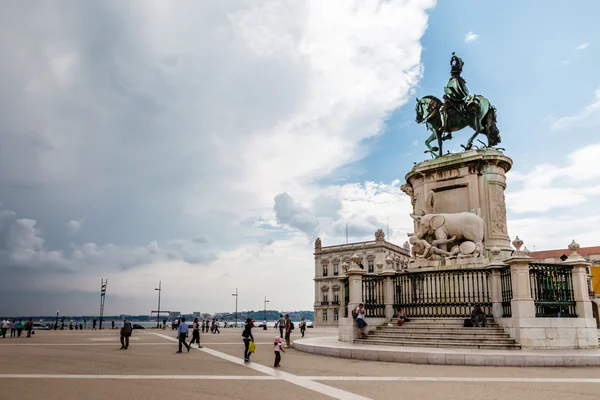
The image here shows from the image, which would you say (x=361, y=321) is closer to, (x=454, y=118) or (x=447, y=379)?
(x=447, y=379)

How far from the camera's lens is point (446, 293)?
634 inches

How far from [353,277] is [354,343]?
7.82 feet

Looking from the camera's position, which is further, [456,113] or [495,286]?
[456,113]

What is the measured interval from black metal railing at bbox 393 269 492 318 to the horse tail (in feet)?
20.1

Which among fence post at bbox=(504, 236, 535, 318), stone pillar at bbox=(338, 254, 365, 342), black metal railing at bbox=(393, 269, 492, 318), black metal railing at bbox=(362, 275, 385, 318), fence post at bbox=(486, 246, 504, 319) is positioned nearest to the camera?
fence post at bbox=(504, 236, 535, 318)

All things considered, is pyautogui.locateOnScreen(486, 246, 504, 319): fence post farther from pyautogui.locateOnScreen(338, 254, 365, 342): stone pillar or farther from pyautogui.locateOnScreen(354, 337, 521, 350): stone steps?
pyautogui.locateOnScreen(338, 254, 365, 342): stone pillar

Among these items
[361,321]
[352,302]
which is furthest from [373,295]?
[361,321]

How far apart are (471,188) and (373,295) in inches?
212

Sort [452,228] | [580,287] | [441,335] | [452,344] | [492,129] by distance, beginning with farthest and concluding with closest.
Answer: [492,129]
[452,228]
[441,335]
[580,287]
[452,344]

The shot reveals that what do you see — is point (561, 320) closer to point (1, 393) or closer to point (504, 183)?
point (504, 183)

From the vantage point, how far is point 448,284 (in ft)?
52.4

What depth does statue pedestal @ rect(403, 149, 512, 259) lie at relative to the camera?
17656 mm

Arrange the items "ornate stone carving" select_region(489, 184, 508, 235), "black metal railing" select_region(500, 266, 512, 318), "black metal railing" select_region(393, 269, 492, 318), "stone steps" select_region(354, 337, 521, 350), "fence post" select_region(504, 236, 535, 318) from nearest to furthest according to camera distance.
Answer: "stone steps" select_region(354, 337, 521, 350) < "fence post" select_region(504, 236, 535, 318) < "black metal railing" select_region(500, 266, 512, 318) < "black metal railing" select_region(393, 269, 492, 318) < "ornate stone carving" select_region(489, 184, 508, 235)

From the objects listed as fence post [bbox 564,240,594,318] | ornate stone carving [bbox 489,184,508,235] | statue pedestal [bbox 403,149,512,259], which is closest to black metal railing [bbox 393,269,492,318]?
statue pedestal [bbox 403,149,512,259]
